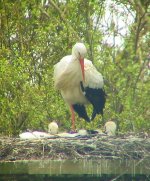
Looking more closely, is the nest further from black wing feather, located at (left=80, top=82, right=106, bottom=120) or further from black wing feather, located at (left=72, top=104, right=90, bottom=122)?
black wing feather, located at (left=72, top=104, right=90, bottom=122)

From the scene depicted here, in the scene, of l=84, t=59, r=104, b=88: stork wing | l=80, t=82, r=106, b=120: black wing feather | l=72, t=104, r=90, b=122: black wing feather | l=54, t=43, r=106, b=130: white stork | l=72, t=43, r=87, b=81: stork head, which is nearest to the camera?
l=72, t=43, r=87, b=81: stork head

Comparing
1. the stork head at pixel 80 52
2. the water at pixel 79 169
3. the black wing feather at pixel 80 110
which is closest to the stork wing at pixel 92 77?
the stork head at pixel 80 52

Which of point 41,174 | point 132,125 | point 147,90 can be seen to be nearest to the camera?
point 41,174

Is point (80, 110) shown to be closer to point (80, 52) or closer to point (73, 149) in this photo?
point (80, 52)

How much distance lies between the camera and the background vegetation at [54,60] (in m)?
10.9

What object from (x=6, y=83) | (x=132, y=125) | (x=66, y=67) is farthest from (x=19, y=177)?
(x=6, y=83)

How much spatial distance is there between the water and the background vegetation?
373 centimetres

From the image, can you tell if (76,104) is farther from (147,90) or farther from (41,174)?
(41,174)

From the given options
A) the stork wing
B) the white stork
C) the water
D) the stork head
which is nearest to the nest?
the water

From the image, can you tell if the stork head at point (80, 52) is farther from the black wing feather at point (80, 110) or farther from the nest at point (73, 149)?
the nest at point (73, 149)

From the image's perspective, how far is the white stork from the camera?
10531 millimetres

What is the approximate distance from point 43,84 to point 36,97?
0.76 m

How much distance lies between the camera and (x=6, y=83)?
1225 cm

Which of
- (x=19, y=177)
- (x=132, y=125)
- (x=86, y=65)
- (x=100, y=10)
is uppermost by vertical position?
(x=100, y=10)
